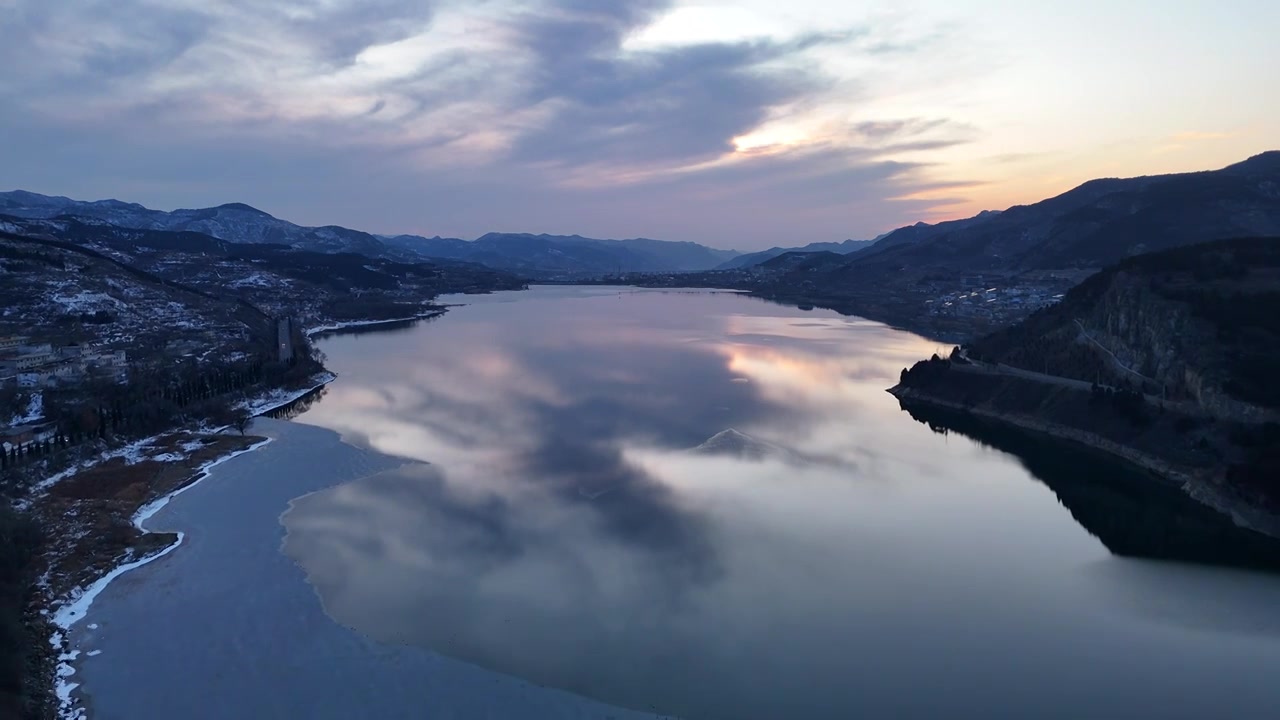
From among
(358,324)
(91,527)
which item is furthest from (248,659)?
(358,324)

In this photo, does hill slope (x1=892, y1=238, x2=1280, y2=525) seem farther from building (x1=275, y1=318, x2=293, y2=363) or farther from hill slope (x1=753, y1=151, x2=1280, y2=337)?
building (x1=275, y1=318, x2=293, y2=363)

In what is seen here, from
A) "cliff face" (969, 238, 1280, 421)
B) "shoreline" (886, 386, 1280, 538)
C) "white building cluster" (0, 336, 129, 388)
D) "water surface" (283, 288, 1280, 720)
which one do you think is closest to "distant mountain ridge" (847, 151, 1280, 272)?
"cliff face" (969, 238, 1280, 421)

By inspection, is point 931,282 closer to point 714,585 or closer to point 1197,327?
point 1197,327

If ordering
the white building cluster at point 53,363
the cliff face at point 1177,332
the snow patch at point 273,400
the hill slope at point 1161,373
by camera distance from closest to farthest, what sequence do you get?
the hill slope at point 1161,373, the cliff face at point 1177,332, the snow patch at point 273,400, the white building cluster at point 53,363

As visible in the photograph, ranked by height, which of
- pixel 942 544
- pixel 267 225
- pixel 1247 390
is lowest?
pixel 942 544

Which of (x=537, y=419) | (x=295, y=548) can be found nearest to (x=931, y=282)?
(x=537, y=419)

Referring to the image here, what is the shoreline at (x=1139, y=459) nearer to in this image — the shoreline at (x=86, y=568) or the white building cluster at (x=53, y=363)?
the shoreline at (x=86, y=568)

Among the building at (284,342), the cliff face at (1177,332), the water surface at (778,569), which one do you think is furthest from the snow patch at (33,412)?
the cliff face at (1177,332)
